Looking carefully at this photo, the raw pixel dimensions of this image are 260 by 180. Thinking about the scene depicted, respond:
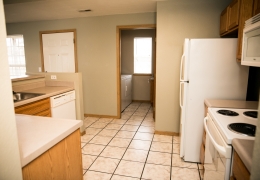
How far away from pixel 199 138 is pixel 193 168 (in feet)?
1.26

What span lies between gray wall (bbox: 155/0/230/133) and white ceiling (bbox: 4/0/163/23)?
42 cm

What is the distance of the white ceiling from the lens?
2.96 m

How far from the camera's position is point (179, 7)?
2.86 m

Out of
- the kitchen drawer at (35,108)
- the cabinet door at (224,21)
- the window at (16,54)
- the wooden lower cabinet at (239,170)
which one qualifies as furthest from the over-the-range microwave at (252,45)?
the window at (16,54)

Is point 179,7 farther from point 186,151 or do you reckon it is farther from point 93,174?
point 93,174

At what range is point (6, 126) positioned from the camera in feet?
2.04

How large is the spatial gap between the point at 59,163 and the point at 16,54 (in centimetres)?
507

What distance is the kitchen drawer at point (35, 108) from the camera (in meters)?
2.07

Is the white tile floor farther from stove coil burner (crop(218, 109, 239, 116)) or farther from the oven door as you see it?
stove coil burner (crop(218, 109, 239, 116))

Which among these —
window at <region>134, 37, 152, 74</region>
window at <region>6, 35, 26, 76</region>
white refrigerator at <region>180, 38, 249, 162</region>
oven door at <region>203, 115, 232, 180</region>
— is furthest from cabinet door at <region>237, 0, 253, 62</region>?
window at <region>6, 35, 26, 76</region>

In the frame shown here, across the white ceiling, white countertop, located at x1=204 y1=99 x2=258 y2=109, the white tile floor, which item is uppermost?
the white ceiling

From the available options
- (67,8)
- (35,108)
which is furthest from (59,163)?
(67,8)

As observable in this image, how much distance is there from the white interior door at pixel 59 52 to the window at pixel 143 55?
2.20m

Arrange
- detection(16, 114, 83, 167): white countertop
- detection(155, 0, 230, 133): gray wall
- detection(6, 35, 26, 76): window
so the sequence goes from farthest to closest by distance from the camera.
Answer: detection(6, 35, 26, 76): window < detection(155, 0, 230, 133): gray wall < detection(16, 114, 83, 167): white countertop
